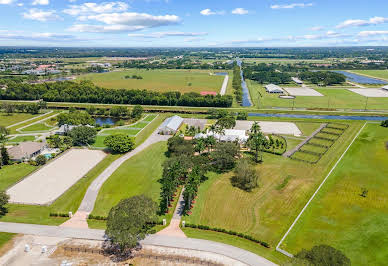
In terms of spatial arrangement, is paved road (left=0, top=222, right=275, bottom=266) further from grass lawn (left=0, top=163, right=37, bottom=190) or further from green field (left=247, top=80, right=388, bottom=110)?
green field (left=247, top=80, right=388, bottom=110)

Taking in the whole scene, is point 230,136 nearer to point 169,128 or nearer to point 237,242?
point 169,128

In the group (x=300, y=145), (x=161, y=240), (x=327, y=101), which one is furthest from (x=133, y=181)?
(x=327, y=101)

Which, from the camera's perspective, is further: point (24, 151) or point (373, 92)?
point (373, 92)

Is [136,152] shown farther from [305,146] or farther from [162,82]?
[162,82]

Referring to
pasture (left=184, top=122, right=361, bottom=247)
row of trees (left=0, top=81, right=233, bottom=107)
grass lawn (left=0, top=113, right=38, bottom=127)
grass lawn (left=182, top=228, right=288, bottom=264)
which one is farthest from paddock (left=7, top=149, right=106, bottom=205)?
row of trees (left=0, top=81, right=233, bottom=107)

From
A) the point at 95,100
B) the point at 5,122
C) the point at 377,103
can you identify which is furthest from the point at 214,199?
the point at 377,103

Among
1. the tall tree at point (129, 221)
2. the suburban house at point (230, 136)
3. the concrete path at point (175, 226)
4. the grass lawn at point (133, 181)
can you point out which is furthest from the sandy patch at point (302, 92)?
the tall tree at point (129, 221)

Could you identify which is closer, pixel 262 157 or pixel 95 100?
pixel 262 157
